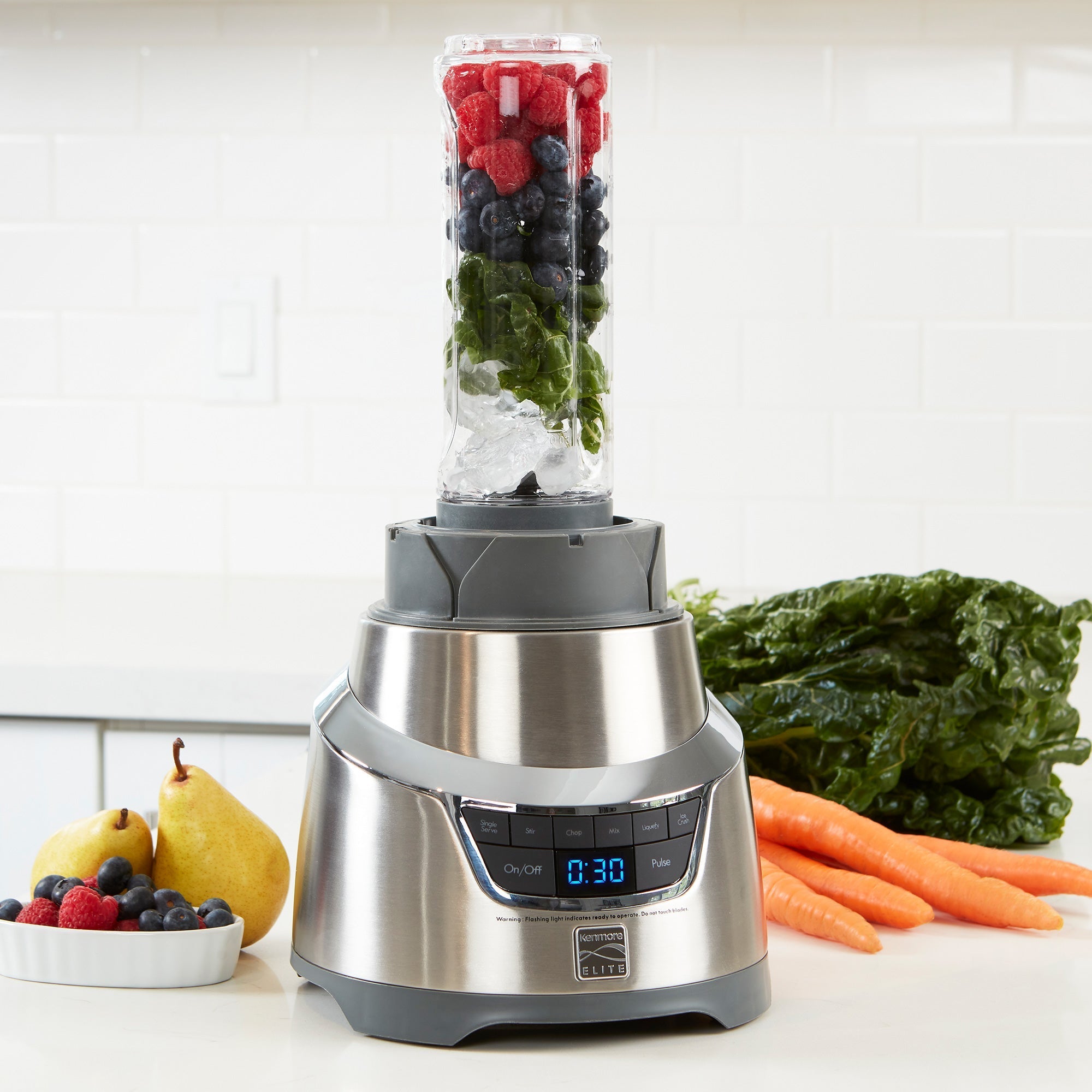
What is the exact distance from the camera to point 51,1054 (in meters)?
0.61

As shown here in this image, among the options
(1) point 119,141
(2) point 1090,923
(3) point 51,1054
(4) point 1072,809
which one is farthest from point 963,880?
(1) point 119,141

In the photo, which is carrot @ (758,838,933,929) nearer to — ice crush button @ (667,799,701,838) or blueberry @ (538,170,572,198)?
ice crush button @ (667,799,701,838)

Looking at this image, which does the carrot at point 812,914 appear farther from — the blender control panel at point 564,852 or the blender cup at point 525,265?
the blender cup at point 525,265

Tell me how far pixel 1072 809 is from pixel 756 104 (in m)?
1.22

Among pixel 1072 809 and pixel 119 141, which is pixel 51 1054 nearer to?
pixel 1072 809

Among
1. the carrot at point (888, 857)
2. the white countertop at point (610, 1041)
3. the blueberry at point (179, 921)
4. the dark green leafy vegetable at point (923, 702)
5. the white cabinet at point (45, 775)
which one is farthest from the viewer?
the white cabinet at point (45, 775)

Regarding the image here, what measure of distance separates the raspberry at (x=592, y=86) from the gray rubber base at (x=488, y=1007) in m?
0.47

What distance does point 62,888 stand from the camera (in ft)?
2.35

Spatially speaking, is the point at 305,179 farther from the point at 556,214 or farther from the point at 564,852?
the point at 564,852

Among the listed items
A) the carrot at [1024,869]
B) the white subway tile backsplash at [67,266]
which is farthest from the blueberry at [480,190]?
the white subway tile backsplash at [67,266]

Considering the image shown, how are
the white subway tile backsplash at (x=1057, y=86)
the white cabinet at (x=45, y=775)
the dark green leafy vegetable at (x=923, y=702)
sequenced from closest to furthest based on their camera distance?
1. the dark green leafy vegetable at (x=923, y=702)
2. the white cabinet at (x=45, y=775)
3. the white subway tile backsplash at (x=1057, y=86)

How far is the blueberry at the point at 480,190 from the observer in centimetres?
71

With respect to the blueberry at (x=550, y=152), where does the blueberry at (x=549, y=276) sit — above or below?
below

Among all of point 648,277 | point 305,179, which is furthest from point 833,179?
point 305,179
